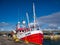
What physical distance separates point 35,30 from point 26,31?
7309 mm

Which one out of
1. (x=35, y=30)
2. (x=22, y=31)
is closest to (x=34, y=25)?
(x=35, y=30)

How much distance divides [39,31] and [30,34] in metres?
3.52

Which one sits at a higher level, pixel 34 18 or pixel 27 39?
pixel 34 18

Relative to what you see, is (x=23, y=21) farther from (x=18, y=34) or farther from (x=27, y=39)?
(x=27, y=39)

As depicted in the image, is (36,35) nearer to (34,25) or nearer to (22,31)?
(34,25)

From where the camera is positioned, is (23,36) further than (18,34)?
No

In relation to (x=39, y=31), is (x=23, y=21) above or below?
above

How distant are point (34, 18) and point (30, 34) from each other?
6260 mm

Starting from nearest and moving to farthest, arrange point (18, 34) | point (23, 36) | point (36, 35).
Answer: point (36, 35) → point (23, 36) → point (18, 34)

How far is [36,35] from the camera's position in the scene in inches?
2702

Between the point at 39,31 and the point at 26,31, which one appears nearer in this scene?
the point at 39,31

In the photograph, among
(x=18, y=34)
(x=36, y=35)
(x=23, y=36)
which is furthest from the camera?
(x=18, y=34)

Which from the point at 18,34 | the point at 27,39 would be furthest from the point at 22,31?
the point at 27,39

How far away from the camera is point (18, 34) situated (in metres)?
78.8
